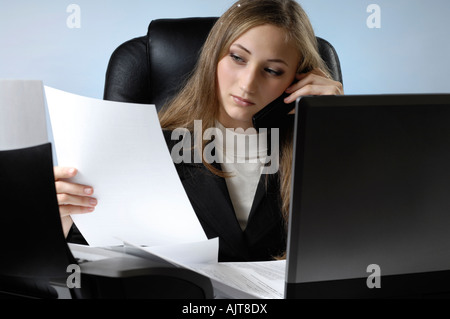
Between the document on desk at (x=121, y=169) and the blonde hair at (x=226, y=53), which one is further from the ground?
the blonde hair at (x=226, y=53)

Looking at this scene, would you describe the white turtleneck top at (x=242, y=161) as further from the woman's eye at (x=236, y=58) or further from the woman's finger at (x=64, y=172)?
the woman's finger at (x=64, y=172)

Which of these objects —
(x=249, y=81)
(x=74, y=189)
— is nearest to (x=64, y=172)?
(x=74, y=189)

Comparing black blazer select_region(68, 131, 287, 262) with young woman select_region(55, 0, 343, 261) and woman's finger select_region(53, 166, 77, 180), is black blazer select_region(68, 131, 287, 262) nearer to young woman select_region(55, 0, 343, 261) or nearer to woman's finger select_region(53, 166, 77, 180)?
→ young woman select_region(55, 0, 343, 261)

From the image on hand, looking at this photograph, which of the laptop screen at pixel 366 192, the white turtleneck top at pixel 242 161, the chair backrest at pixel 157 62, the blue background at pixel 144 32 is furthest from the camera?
Result: the blue background at pixel 144 32

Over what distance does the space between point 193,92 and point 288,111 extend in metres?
0.25

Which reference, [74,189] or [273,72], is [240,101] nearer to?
[273,72]

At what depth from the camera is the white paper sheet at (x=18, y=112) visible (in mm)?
1296

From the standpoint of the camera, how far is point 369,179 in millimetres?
548

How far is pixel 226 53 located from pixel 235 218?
1.24 feet

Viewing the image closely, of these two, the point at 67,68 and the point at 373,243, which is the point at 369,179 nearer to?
the point at 373,243

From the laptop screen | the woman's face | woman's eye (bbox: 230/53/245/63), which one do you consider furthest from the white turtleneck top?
the laptop screen

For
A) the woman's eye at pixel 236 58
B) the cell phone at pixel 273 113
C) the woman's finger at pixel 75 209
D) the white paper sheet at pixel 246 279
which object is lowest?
the white paper sheet at pixel 246 279

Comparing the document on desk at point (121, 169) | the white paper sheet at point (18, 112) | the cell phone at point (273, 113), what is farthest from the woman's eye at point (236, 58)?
the white paper sheet at point (18, 112)

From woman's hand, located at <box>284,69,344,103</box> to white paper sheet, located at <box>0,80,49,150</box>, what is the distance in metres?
0.67
